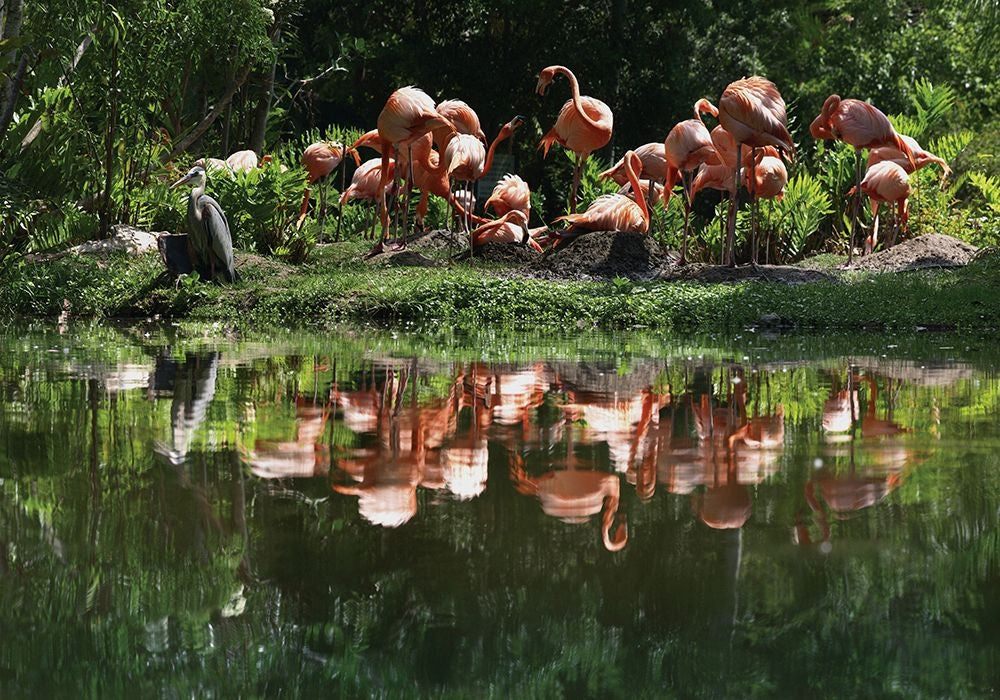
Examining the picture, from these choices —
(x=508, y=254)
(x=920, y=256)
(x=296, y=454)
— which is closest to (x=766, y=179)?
(x=920, y=256)

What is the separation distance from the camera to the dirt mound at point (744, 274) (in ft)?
35.6

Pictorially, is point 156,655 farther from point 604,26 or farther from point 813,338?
point 604,26

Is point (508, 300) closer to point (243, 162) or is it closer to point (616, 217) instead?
point (616, 217)

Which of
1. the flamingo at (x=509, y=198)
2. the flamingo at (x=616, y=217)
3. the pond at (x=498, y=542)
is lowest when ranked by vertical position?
the pond at (x=498, y=542)

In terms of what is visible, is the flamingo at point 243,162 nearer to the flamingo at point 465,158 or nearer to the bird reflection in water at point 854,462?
the flamingo at point 465,158

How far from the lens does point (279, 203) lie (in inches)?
488

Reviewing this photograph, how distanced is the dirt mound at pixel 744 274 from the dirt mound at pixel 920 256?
31.1 inches

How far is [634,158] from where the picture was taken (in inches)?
482

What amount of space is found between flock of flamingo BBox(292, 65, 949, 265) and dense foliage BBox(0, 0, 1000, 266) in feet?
3.21

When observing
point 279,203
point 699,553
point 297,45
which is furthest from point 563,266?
point 699,553

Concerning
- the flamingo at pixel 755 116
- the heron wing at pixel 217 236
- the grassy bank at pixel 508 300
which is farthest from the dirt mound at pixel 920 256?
the heron wing at pixel 217 236

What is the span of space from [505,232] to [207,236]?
313 centimetres

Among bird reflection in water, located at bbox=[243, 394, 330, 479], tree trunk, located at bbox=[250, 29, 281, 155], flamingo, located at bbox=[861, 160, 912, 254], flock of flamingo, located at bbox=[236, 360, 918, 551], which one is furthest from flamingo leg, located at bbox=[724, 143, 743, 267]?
bird reflection in water, located at bbox=[243, 394, 330, 479]

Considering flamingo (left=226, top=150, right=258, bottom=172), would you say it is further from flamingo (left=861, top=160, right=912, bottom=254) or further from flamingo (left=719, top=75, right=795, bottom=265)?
flamingo (left=861, top=160, right=912, bottom=254)
